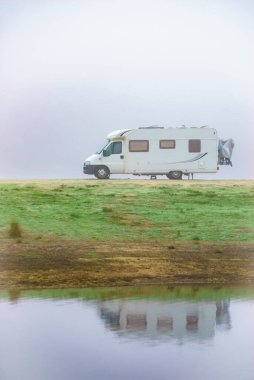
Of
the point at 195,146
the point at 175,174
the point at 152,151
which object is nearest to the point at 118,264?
the point at 152,151

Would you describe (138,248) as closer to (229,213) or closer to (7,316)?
(229,213)

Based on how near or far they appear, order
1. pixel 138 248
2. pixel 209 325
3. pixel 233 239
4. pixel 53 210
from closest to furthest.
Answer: pixel 209 325 → pixel 138 248 → pixel 233 239 → pixel 53 210

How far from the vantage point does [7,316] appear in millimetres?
20781

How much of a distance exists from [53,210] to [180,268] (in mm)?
9480

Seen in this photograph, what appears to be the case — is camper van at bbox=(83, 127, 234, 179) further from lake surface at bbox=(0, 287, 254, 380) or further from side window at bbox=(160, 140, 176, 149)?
lake surface at bbox=(0, 287, 254, 380)

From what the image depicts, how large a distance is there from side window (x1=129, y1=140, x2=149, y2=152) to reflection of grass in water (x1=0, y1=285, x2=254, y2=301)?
23244mm

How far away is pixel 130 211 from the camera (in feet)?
128

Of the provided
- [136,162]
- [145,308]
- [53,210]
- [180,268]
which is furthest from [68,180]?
[145,308]

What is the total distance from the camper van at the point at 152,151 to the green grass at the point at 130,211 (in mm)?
2889

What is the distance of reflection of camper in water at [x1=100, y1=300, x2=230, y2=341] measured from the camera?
62.6 feet

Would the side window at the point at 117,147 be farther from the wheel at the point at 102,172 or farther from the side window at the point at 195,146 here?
the side window at the point at 195,146

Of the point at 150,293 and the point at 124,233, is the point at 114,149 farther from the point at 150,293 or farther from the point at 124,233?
the point at 150,293

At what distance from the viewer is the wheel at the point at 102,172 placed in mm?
49438

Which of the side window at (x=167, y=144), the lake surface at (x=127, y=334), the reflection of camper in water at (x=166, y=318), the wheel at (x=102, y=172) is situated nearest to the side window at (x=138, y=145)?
the side window at (x=167, y=144)
